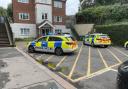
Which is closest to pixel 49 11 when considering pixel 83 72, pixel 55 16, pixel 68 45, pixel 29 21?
pixel 55 16

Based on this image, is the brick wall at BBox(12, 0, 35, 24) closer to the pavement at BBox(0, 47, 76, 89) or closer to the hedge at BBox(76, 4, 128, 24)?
the hedge at BBox(76, 4, 128, 24)

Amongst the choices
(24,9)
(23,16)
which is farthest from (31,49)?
(24,9)

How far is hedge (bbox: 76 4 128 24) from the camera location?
31209 millimetres

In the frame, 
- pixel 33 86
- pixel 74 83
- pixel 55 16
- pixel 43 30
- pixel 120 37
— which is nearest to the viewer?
pixel 33 86

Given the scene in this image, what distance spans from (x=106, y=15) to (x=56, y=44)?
20.4m

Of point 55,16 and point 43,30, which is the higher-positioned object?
point 55,16

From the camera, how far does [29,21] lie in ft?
117

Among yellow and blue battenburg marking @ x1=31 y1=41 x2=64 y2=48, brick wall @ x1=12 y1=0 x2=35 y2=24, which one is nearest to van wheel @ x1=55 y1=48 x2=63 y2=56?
yellow and blue battenburg marking @ x1=31 y1=41 x2=64 y2=48

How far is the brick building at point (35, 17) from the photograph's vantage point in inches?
1337

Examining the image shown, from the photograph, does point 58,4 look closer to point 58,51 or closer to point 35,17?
point 35,17

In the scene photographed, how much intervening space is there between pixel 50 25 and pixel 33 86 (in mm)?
30359

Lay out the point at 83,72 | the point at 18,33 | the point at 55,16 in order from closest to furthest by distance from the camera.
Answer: the point at 83,72, the point at 18,33, the point at 55,16

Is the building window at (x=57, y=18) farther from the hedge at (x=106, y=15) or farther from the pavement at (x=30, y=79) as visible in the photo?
→ the pavement at (x=30, y=79)

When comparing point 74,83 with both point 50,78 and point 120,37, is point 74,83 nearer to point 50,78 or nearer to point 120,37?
point 50,78
